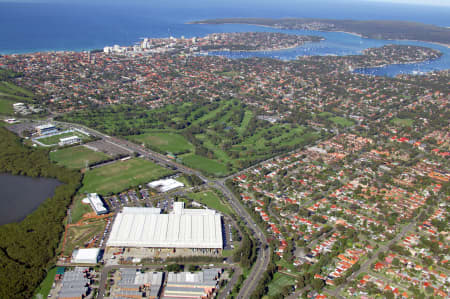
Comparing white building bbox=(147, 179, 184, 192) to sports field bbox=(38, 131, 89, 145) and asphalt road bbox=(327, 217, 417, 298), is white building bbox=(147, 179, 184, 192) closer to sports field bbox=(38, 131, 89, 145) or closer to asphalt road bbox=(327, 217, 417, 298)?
sports field bbox=(38, 131, 89, 145)

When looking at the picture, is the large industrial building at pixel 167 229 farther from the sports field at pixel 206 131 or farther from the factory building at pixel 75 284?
the sports field at pixel 206 131

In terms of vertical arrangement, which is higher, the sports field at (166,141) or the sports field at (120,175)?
the sports field at (166,141)

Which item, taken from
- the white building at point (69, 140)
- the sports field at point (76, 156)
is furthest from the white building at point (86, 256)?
the white building at point (69, 140)

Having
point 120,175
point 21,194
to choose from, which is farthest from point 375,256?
point 21,194

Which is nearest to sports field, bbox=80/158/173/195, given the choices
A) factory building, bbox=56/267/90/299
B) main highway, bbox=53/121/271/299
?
main highway, bbox=53/121/271/299

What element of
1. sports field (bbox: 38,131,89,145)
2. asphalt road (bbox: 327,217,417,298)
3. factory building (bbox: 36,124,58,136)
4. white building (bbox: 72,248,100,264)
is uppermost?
factory building (bbox: 36,124,58,136)

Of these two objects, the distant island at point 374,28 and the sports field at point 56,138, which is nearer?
the sports field at point 56,138
